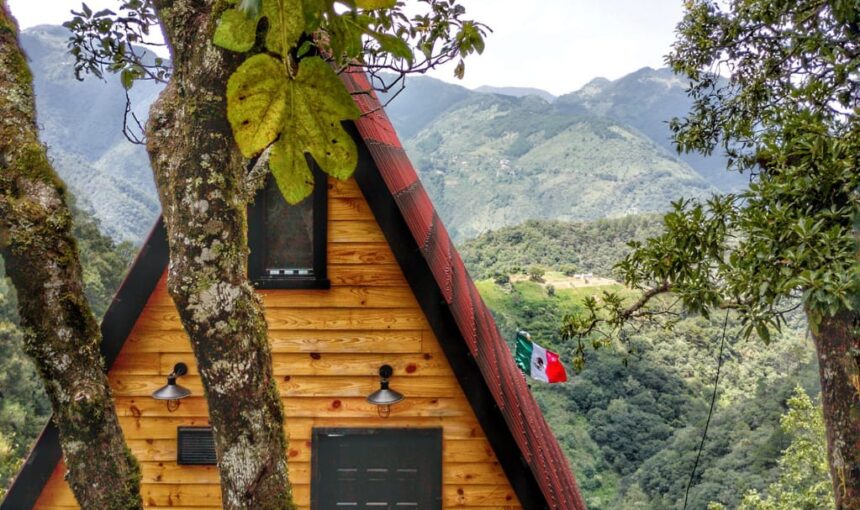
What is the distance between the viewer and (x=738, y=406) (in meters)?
30.6

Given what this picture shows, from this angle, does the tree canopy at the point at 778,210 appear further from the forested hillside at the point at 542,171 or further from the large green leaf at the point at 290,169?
the forested hillside at the point at 542,171

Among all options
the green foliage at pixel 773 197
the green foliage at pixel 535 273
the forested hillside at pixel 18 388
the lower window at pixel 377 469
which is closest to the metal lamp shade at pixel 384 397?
the lower window at pixel 377 469

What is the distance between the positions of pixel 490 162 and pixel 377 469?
82.7 meters

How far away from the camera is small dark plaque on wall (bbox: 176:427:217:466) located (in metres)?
3.38

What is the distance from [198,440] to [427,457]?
4.41 feet

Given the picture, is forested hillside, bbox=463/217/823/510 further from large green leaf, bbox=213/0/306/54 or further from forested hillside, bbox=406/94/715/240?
large green leaf, bbox=213/0/306/54

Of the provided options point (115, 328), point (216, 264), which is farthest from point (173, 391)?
point (216, 264)

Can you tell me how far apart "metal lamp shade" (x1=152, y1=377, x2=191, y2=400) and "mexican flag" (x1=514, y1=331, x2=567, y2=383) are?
13.4 ft

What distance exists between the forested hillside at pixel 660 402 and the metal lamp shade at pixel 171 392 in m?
26.2

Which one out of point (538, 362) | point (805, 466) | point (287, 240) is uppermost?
point (287, 240)

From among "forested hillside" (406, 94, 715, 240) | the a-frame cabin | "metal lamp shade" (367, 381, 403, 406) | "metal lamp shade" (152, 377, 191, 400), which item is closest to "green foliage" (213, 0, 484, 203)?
the a-frame cabin

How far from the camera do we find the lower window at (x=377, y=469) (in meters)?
3.29

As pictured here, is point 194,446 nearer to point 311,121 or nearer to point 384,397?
point 384,397

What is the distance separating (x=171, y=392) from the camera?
10.6ft
